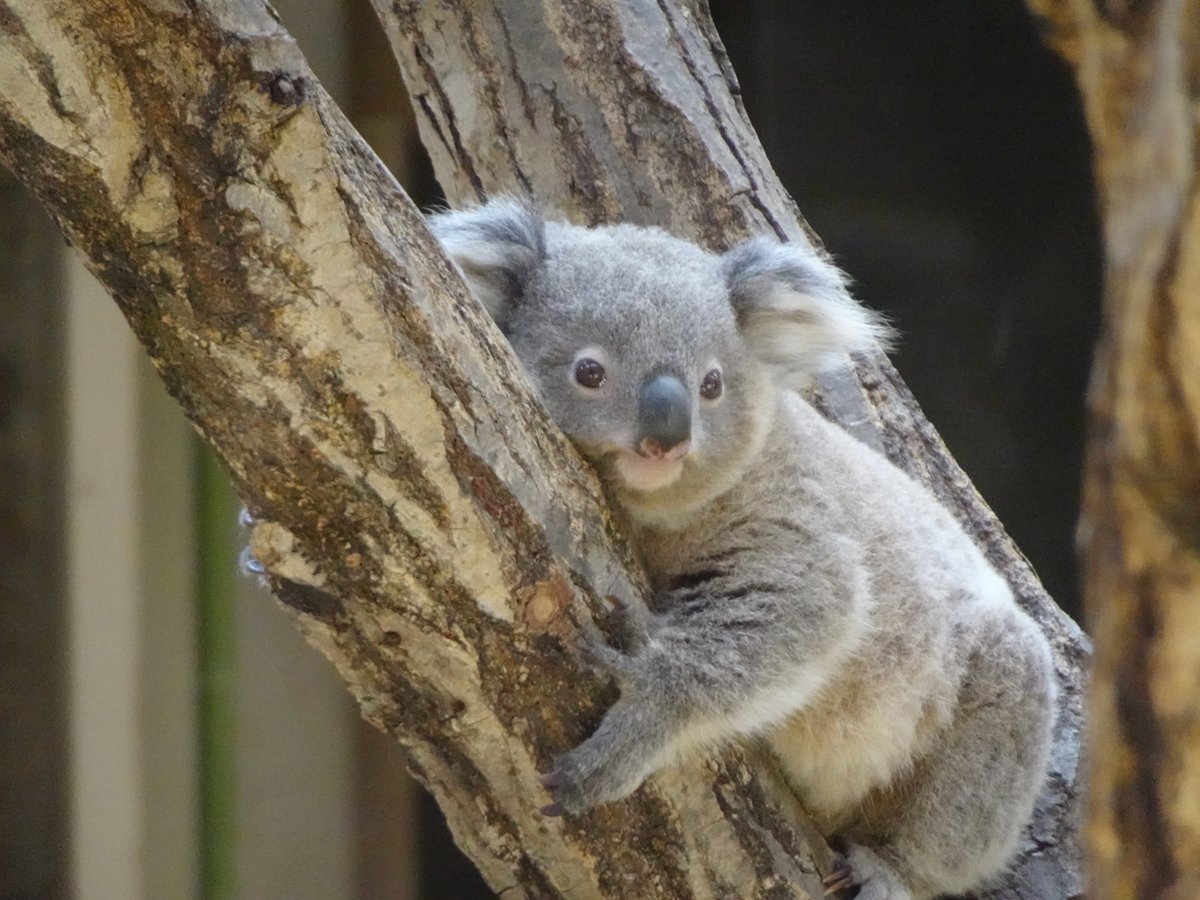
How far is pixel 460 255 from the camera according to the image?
2.49m

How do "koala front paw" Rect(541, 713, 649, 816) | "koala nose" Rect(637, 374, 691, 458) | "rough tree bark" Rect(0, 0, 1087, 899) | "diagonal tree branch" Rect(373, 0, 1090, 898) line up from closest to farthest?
1. "rough tree bark" Rect(0, 0, 1087, 899)
2. "koala front paw" Rect(541, 713, 649, 816)
3. "koala nose" Rect(637, 374, 691, 458)
4. "diagonal tree branch" Rect(373, 0, 1090, 898)

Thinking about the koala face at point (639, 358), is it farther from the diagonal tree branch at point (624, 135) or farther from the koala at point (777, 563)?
the diagonal tree branch at point (624, 135)

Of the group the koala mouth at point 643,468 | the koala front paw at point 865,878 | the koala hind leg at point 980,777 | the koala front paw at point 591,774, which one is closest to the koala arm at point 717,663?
the koala front paw at point 591,774

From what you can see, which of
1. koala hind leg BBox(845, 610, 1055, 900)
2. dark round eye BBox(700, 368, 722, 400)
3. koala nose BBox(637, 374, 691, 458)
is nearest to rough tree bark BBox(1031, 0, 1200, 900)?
koala nose BBox(637, 374, 691, 458)

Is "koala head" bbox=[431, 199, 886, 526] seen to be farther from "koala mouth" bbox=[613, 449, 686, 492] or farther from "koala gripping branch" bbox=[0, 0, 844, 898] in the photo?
"koala gripping branch" bbox=[0, 0, 844, 898]

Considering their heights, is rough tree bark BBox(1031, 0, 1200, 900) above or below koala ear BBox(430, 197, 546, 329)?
below

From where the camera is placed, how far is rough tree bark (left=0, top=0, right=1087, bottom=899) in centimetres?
159

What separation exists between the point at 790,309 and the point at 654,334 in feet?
1.22

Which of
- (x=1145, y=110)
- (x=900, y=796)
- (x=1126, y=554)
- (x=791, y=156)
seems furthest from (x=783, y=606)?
(x=791, y=156)

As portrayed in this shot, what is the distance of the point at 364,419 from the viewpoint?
5.68 ft

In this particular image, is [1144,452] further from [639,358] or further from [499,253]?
[499,253]

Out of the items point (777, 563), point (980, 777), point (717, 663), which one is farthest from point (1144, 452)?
point (980, 777)

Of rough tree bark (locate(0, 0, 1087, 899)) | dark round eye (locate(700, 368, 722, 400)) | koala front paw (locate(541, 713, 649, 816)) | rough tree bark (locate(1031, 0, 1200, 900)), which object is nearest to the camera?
rough tree bark (locate(1031, 0, 1200, 900))

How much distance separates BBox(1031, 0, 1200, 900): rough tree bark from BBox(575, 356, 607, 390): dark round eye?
124 centimetres
